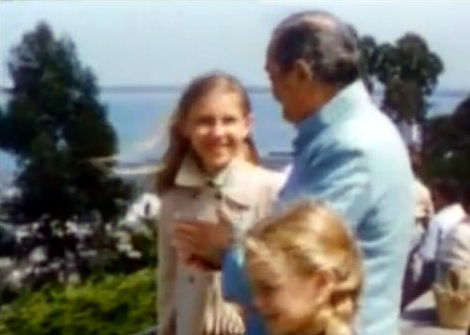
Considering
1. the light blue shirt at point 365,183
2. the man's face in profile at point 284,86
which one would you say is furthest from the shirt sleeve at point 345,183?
the man's face in profile at point 284,86

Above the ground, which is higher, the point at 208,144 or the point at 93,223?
the point at 208,144

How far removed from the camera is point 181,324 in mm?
3375

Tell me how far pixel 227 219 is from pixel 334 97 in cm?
56

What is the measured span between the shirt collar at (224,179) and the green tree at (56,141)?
680mm

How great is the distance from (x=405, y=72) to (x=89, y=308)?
98 cm

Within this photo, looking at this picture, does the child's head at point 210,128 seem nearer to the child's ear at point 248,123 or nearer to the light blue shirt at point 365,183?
the child's ear at point 248,123

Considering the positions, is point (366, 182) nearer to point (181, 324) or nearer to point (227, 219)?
point (227, 219)

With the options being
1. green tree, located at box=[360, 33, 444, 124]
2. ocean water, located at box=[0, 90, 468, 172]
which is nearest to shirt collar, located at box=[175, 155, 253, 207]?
ocean water, located at box=[0, 90, 468, 172]

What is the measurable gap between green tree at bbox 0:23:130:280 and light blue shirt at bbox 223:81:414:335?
4.47 ft

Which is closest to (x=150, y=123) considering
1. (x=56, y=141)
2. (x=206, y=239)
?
(x=56, y=141)

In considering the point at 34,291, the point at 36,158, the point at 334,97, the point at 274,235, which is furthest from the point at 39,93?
the point at 274,235

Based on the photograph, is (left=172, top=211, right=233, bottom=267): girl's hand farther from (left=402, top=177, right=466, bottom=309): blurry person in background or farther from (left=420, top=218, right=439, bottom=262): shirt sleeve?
(left=420, top=218, right=439, bottom=262): shirt sleeve

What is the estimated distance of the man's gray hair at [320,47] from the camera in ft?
8.99

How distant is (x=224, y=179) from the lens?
3.34 m
